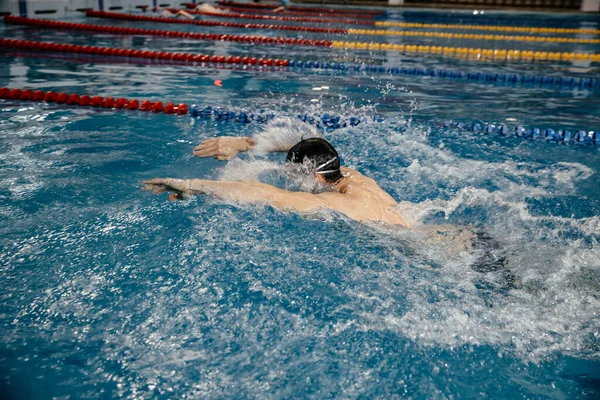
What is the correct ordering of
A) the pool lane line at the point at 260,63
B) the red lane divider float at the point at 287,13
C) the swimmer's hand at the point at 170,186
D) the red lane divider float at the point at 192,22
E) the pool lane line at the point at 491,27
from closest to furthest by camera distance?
the swimmer's hand at the point at 170,186
the pool lane line at the point at 260,63
the red lane divider float at the point at 192,22
the pool lane line at the point at 491,27
the red lane divider float at the point at 287,13

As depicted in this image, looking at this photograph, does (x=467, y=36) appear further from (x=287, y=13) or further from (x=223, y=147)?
(x=223, y=147)

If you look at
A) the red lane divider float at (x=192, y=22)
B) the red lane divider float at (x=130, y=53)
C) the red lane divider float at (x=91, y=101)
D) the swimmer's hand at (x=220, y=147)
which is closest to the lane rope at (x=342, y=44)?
the red lane divider float at (x=192, y=22)

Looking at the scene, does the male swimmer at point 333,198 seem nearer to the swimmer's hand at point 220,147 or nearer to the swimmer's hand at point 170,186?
the swimmer's hand at point 170,186

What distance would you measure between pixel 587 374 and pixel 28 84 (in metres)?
6.57

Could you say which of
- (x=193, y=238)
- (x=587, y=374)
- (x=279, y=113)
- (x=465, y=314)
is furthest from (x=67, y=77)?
(x=587, y=374)

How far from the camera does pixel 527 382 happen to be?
7.33 ft

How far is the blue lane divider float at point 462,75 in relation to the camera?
8352mm

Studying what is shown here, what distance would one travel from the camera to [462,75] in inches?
341

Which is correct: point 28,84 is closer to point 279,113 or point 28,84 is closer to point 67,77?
point 67,77

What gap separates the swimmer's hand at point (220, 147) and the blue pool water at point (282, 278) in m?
0.29

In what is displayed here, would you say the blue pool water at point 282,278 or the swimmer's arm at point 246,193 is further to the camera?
the swimmer's arm at point 246,193

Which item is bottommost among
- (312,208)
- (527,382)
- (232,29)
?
(527,382)

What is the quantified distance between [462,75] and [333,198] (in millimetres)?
6237

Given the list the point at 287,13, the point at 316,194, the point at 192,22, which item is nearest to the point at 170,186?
the point at 316,194
